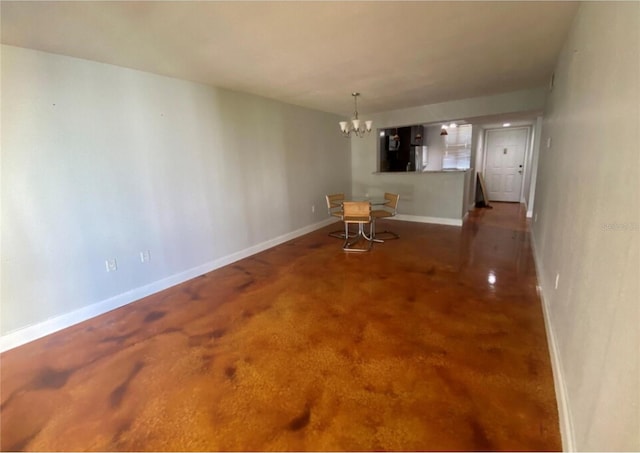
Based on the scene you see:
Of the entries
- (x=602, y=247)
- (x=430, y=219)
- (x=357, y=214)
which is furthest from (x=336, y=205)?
(x=602, y=247)

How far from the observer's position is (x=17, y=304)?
2287 millimetres

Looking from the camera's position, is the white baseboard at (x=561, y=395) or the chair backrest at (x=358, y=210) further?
the chair backrest at (x=358, y=210)

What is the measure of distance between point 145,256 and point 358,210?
271 cm

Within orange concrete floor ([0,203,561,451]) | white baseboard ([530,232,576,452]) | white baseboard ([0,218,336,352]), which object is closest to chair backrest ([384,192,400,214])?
orange concrete floor ([0,203,561,451])

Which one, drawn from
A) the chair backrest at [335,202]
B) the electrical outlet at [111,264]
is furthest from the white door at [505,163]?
the electrical outlet at [111,264]

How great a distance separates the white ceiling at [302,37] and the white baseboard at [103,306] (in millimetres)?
2198

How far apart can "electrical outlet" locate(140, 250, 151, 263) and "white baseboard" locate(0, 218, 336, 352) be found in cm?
27

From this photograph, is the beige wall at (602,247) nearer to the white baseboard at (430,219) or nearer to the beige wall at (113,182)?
the beige wall at (113,182)

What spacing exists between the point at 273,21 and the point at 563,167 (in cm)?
245

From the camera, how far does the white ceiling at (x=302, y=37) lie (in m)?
1.84

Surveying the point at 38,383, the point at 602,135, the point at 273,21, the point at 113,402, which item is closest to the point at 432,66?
the point at 273,21

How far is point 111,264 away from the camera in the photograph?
9.15ft

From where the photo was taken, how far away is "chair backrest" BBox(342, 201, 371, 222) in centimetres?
408

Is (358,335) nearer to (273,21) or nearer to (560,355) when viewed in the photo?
(560,355)
